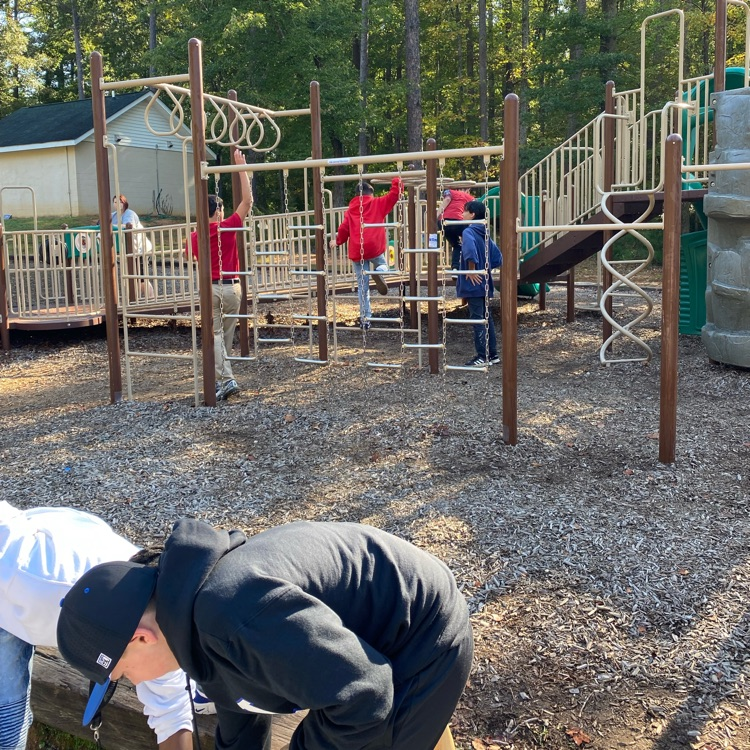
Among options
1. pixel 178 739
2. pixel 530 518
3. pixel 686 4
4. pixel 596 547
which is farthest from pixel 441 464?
pixel 686 4

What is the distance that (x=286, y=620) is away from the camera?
1.67 m

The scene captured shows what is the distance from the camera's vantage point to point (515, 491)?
5.31 m

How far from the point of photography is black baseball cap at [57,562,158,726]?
1.69 metres

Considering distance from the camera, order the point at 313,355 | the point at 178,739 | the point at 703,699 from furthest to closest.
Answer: the point at 313,355, the point at 703,699, the point at 178,739

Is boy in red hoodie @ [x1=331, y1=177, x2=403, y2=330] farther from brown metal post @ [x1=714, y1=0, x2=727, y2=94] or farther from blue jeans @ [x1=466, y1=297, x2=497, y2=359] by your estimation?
brown metal post @ [x1=714, y1=0, x2=727, y2=94]

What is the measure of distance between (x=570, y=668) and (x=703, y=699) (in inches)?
19.2

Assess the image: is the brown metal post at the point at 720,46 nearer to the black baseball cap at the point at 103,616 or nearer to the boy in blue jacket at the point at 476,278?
the boy in blue jacket at the point at 476,278

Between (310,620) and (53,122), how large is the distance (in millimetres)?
30676

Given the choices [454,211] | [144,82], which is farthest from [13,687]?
[454,211]

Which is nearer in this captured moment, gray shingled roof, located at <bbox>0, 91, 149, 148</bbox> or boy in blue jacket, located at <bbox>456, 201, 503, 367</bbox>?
boy in blue jacket, located at <bbox>456, 201, 503, 367</bbox>

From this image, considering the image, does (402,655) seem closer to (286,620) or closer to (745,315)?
(286,620)

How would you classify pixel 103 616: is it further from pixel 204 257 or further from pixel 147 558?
pixel 204 257

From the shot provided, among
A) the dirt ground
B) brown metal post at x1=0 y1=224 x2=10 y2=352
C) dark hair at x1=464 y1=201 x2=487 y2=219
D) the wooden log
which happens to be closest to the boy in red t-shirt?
dark hair at x1=464 y1=201 x2=487 y2=219

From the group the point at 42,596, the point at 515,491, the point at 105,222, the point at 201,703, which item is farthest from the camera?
the point at 105,222
